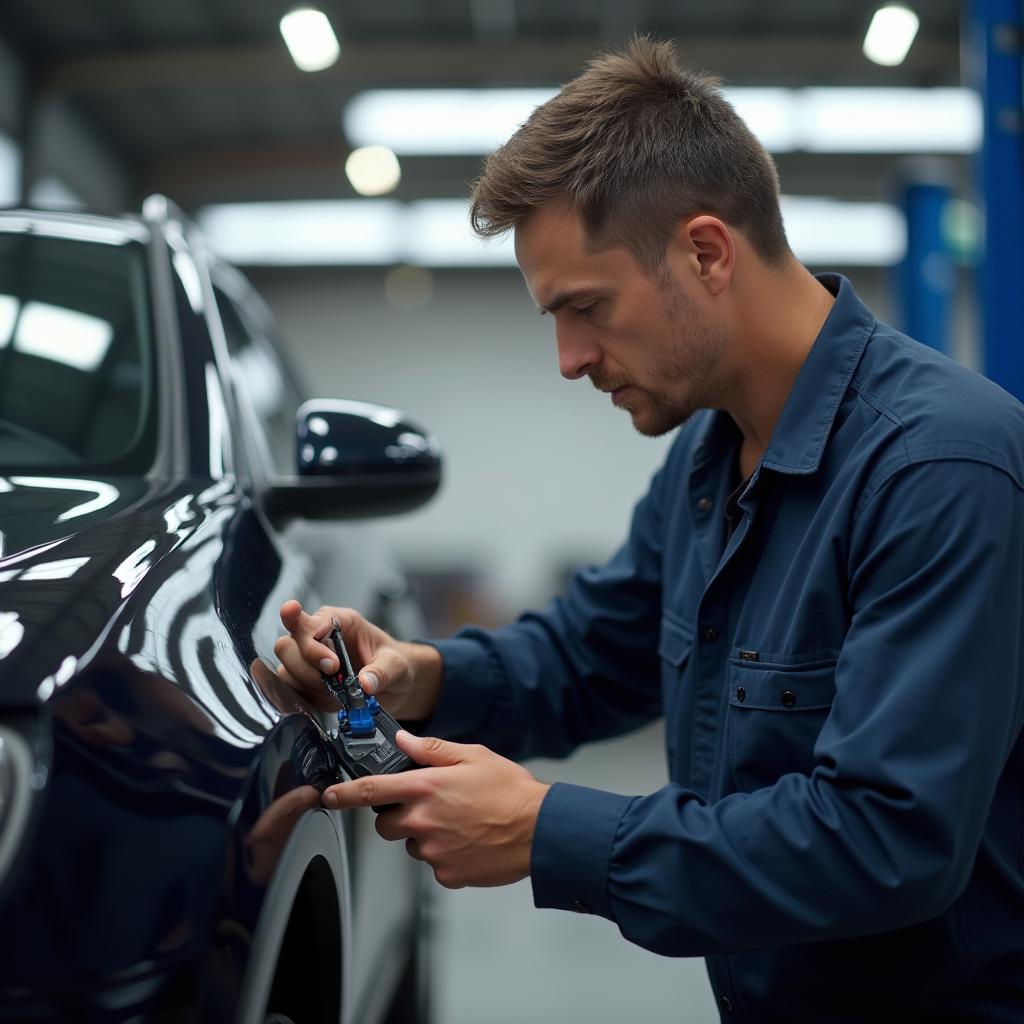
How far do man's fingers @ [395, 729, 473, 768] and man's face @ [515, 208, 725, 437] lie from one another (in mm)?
479

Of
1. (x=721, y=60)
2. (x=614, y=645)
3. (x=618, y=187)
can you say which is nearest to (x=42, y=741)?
(x=618, y=187)

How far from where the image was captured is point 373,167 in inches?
320

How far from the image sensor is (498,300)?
10758 mm

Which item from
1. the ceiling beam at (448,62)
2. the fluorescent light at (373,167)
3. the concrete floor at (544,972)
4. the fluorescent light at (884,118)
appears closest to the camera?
the concrete floor at (544,972)

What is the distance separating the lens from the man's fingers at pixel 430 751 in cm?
109

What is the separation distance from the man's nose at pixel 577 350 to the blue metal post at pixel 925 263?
16.6 feet

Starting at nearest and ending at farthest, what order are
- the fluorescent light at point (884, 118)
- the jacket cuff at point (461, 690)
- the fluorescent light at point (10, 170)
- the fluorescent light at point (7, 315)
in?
the fluorescent light at point (7, 315), the jacket cuff at point (461, 690), the fluorescent light at point (10, 170), the fluorescent light at point (884, 118)

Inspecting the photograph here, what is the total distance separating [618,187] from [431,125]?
6464mm

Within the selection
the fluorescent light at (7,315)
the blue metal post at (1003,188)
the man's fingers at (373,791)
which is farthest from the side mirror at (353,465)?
the blue metal post at (1003,188)

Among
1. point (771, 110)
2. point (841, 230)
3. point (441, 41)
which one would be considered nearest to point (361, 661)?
point (441, 41)

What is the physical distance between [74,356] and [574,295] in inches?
24.5

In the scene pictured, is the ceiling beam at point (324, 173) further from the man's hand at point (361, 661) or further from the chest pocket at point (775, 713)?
the chest pocket at point (775, 713)

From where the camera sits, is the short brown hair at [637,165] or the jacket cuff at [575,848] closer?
the jacket cuff at [575,848]

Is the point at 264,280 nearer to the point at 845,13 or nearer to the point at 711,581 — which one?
the point at 845,13
